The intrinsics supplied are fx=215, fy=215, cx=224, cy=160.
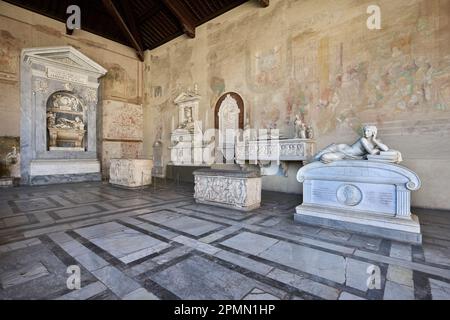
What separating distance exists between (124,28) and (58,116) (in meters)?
5.06

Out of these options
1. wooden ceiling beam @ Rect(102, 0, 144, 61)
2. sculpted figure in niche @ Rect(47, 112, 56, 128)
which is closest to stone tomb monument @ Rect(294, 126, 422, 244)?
sculpted figure in niche @ Rect(47, 112, 56, 128)

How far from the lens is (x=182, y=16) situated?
889 centimetres

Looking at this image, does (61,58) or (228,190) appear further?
(61,58)

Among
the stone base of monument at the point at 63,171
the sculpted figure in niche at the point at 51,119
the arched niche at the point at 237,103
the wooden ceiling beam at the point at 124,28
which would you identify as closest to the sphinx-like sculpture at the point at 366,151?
the arched niche at the point at 237,103

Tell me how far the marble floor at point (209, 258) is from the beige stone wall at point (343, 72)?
6.68 ft

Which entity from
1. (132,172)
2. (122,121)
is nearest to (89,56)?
(122,121)

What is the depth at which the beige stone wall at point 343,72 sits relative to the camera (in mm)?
4719

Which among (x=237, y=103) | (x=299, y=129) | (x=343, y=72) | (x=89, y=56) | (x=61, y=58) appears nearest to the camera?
(x=343, y=72)

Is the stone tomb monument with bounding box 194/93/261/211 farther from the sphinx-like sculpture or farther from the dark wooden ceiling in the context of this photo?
the dark wooden ceiling

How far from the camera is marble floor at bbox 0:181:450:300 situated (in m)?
1.78

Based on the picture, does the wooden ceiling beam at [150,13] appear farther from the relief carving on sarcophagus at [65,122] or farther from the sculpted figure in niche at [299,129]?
the sculpted figure in niche at [299,129]

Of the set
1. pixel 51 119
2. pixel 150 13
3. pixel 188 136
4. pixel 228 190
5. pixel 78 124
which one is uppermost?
pixel 150 13

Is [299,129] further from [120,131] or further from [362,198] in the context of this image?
[120,131]
